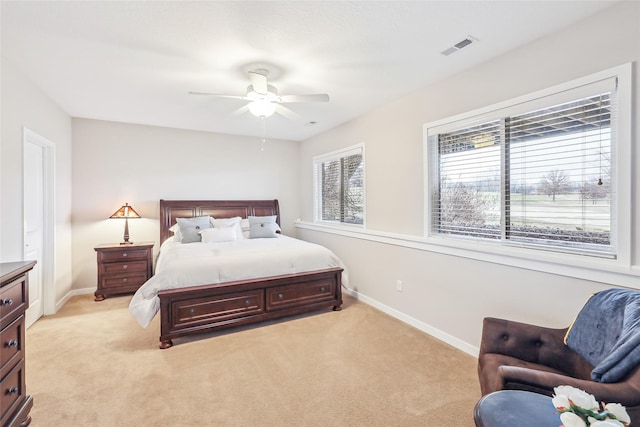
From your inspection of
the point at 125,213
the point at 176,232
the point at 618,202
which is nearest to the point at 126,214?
the point at 125,213

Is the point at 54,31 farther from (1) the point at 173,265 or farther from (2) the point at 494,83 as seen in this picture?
(2) the point at 494,83

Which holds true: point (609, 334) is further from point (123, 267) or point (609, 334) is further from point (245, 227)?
point (123, 267)

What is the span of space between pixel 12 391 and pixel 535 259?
353cm

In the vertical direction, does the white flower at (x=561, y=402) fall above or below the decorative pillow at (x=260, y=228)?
below

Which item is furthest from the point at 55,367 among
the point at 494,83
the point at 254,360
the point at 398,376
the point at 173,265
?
the point at 494,83

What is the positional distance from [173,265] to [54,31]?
2.12 meters

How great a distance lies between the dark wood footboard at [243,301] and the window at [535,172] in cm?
156

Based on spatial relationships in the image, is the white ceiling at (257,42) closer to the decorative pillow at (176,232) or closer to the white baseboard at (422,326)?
the decorative pillow at (176,232)

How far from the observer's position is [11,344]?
5.60 ft

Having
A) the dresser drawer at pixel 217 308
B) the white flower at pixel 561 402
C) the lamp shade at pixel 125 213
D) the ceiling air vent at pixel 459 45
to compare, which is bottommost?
the dresser drawer at pixel 217 308

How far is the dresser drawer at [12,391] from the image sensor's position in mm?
1625

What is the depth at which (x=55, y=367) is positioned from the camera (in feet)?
8.22

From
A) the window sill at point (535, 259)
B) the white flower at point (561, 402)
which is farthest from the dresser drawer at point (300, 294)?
the white flower at point (561, 402)

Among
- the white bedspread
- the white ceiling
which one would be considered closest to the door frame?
the white ceiling
